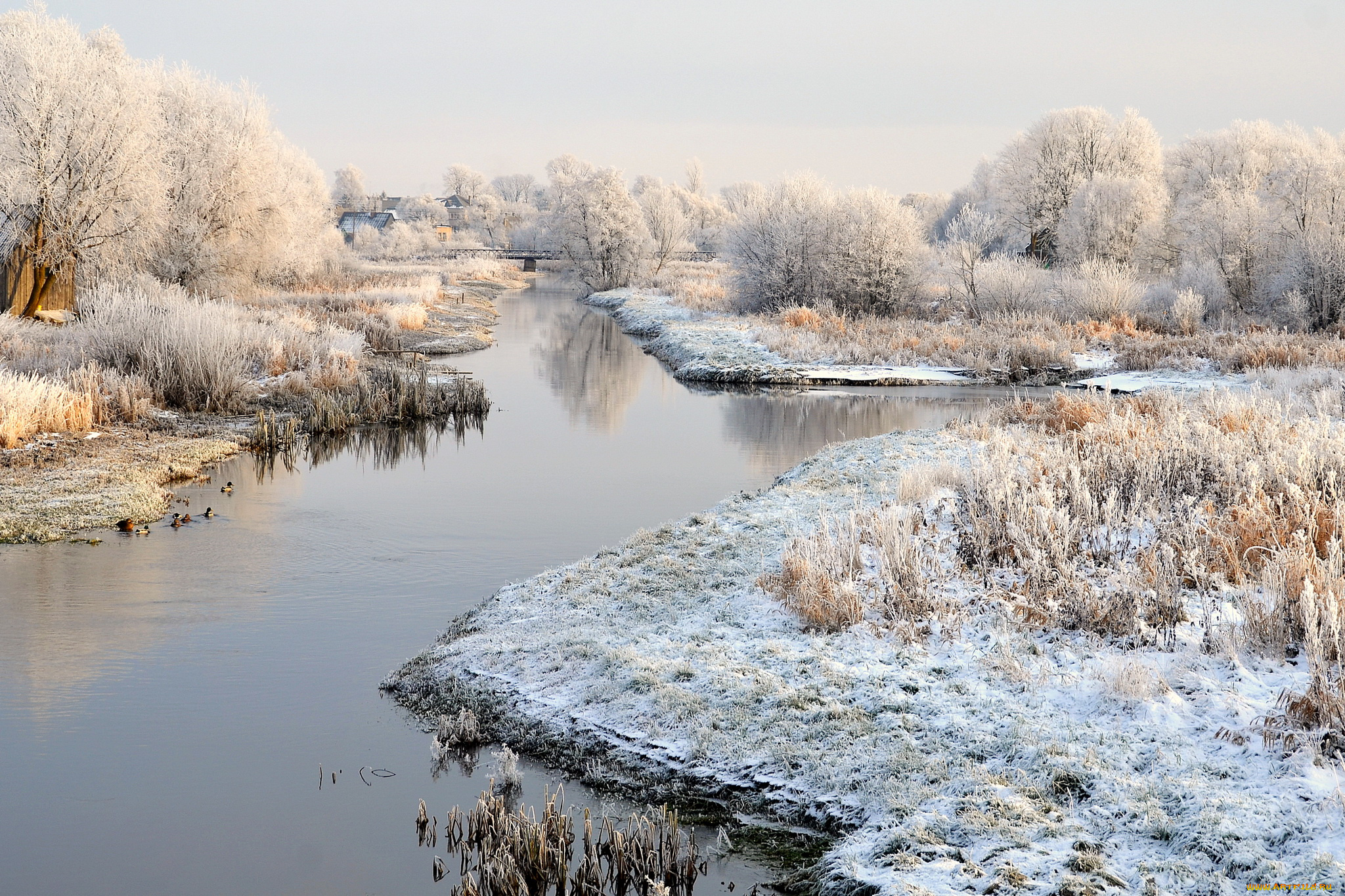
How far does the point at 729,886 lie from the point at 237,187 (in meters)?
29.9

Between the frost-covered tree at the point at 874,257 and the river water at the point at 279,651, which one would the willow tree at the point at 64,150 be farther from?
the frost-covered tree at the point at 874,257

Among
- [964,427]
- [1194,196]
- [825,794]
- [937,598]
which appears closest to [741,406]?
[964,427]

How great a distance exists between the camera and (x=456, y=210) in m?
142

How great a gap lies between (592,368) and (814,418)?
961cm

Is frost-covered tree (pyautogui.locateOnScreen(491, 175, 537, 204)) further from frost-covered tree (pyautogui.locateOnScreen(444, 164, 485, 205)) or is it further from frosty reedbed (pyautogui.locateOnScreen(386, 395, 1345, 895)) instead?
frosty reedbed (pyautogui.locateOnScreen(386, 395, 1345, 895))

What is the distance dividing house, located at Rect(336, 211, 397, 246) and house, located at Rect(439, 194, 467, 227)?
18.6 metres

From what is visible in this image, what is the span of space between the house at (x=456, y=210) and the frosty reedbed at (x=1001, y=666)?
436ft

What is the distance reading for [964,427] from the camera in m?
14.7

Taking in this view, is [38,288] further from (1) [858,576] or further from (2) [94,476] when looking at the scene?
(1) [858,576]

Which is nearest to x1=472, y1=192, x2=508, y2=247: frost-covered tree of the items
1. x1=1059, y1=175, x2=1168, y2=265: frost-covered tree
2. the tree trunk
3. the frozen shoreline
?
x1=1059, y1=175, x2=1168, y2=265: frost-covered tree

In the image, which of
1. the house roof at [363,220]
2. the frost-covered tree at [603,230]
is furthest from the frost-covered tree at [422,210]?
the frost-covered tree at [603,230]

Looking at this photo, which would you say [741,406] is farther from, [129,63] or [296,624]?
[129,63]

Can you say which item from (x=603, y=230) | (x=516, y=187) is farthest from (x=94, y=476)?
(x=516, y=187)

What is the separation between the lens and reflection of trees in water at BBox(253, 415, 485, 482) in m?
15.2
